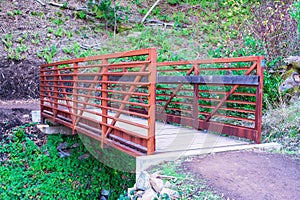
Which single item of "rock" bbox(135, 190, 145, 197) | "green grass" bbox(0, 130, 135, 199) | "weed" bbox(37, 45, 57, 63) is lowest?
"green grass" bbox(0, 130, 135, 199)

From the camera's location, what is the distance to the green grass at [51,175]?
5.77m

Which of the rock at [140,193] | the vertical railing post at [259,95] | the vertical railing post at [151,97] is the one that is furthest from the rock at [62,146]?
the rock at [140,193]

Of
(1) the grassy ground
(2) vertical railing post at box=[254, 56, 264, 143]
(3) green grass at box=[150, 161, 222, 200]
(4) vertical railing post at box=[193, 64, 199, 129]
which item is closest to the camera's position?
(3) green grass at box=[150, 161, 222, 200]

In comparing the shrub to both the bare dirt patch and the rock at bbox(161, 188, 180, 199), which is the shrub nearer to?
the bare dirt patch

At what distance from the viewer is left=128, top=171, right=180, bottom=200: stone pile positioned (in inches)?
98.7

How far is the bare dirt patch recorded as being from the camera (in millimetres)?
2500

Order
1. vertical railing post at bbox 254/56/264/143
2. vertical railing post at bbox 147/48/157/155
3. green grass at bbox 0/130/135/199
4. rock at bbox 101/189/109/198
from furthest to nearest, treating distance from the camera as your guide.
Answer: rock at bbox 101/189/109/198
green grass at bbox 0/130/135/199
vertical railing post at bbox 254/56/264/143
vertical railing post at bbox 147/48/157/155

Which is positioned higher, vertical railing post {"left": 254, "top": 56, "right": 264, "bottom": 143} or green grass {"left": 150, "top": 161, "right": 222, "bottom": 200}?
vertical railing post {"left": 254, "top": 56, "right": 264, "bottom": 143}

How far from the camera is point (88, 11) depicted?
14195 millimetres

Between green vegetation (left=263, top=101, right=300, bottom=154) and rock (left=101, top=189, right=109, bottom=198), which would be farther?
rock (left=101, top=189, right=109, bottom=198)

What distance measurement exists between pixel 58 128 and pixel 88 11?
8882 mm

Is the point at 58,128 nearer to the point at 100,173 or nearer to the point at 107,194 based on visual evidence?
the point at 100,173

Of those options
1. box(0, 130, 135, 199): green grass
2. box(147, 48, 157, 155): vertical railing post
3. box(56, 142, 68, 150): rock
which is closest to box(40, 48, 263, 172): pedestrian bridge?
box(147, 48, 157, 155): vertical railing post

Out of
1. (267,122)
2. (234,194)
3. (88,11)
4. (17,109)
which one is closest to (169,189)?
(234,194)
